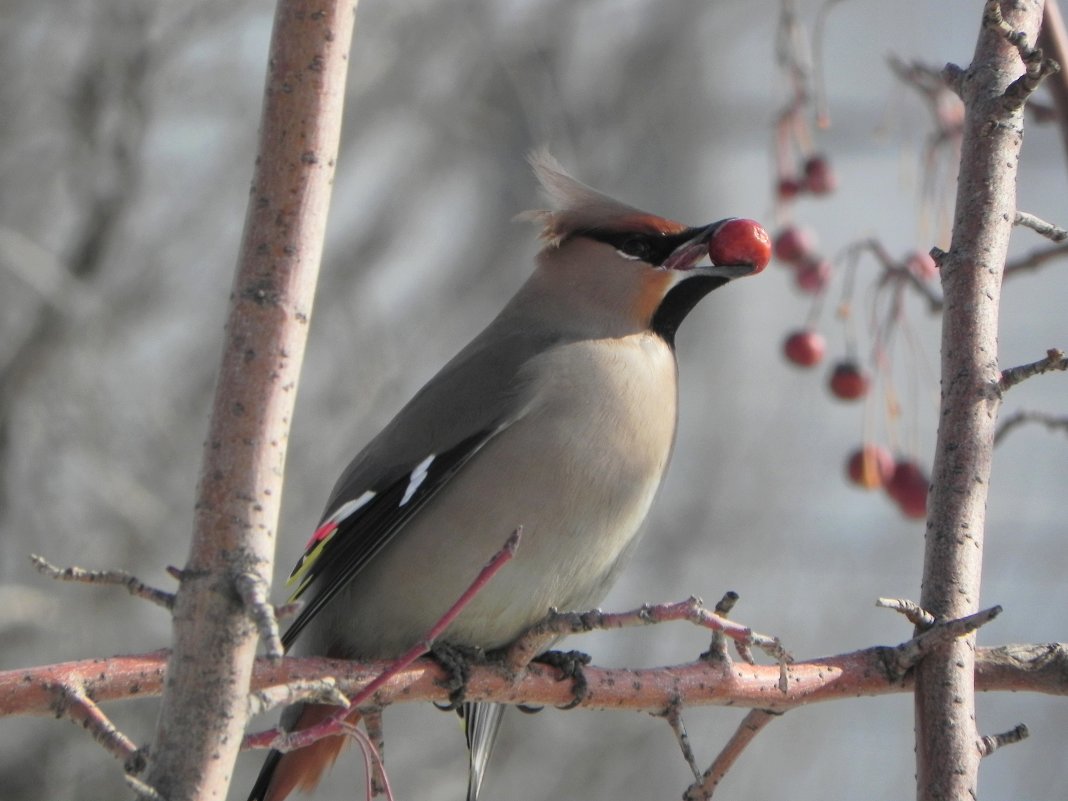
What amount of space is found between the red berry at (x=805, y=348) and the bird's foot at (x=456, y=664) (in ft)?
5.17

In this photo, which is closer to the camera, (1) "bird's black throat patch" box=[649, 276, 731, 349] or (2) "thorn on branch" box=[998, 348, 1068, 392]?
(2) "thorn on branch" box=[998, 348, 1068, 392]

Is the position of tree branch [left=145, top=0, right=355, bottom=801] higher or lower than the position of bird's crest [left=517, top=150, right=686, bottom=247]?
lower

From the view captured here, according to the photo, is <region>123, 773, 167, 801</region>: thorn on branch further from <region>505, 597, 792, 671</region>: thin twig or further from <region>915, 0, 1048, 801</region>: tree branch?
<region>915, 0, 1048, 801</region>: tree branch

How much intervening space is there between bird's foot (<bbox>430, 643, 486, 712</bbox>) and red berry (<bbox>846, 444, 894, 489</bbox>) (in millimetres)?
1429

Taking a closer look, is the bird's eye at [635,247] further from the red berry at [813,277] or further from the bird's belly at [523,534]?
the red berry at [813,277]

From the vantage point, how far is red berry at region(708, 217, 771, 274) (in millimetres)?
3266

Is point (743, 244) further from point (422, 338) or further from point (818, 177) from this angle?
point (422, 338)

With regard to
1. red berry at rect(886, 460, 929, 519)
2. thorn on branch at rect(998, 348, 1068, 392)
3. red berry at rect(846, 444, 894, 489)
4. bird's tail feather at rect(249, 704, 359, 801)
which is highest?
red berry at rect(846, 444, 894, 489)

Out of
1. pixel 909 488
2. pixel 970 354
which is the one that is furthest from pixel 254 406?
pixel 909 488

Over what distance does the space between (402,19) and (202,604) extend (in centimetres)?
700

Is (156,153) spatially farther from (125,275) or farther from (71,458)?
(71,458)

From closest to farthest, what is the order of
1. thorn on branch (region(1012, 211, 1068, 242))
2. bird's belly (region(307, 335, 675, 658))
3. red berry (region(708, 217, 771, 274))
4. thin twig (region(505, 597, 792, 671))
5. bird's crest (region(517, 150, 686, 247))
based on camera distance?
thin twig (region(505, 597, 792, 671))
thorn on branch (region(1012, 211, 1068, 242))
bird's belly (region(307, 335, 675, 658))
red berry (region(708, 217, 771, 274))
bird's crest (region(517, 150, 686, 247))

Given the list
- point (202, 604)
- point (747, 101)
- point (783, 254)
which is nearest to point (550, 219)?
point (783, 254)

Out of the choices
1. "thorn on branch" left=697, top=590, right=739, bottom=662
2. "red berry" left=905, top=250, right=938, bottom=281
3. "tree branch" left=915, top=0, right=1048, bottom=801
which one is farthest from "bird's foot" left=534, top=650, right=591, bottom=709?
"red berry" left=905, top=250, right=938, bottom=281
